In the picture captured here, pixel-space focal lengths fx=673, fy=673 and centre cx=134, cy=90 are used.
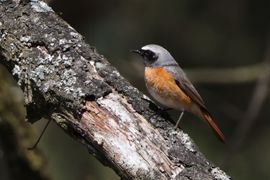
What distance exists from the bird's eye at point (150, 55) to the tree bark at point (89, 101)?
1.14 metres

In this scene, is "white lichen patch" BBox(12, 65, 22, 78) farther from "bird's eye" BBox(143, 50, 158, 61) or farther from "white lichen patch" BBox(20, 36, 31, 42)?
"bird's eye" BBox(143, 50, 158, 61)

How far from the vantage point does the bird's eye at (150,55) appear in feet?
16.7

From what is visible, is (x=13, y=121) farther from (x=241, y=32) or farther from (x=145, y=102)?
(x=241, y=32)

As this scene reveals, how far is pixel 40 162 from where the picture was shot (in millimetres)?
5086

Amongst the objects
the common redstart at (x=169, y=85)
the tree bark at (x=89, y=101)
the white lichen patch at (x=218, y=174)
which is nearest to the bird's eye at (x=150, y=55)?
the common redstart at (x=169, y=85)

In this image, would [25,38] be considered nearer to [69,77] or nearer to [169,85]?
[69,77]

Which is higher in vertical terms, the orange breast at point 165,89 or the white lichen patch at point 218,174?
the white lichen patch at point 218,174

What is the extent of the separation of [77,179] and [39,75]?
3.18 m

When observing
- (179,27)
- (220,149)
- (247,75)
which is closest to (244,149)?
(220,149)

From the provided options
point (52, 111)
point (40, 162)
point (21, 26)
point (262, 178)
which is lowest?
point (262, 178)

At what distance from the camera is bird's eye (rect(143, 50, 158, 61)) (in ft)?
16.7

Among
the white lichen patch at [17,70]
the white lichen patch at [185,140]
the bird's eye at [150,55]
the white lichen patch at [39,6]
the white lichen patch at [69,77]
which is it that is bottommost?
the bird's eye at [150,55]

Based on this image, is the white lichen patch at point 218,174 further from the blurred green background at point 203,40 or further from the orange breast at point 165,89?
the blurred green background at point 203,40

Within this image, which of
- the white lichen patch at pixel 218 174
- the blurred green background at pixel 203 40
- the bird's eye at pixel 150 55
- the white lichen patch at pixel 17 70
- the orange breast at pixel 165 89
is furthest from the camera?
the blurred green background at pixel 203 40
